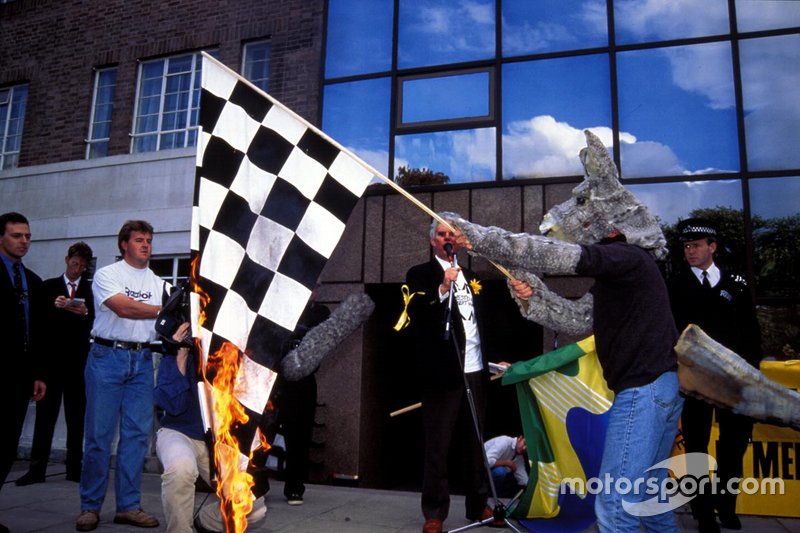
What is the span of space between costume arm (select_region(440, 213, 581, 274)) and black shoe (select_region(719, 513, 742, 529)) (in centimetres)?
297

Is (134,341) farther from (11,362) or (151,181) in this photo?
(151,181)

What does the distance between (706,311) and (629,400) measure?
2.28m

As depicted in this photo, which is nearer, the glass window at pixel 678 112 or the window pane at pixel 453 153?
the glass window at pixel 678 112

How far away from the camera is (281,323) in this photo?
322 centimetres

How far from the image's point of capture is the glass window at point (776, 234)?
6.04m

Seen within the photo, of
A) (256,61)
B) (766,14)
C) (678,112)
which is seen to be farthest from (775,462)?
(256,61)

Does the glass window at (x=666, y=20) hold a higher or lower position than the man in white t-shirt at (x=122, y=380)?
higher

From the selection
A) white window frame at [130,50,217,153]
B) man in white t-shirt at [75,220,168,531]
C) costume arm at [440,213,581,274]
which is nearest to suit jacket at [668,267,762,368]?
costume arm at [440,213,581,274]

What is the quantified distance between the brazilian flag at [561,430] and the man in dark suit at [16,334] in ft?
11.0

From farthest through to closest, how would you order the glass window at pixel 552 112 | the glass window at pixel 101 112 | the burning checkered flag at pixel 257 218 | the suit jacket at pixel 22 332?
1. the glass window at pixel 101 112
2. the glass window at pixel 552 112
3. the suit jacket at pixel 22 332
4. the burning checkered flag at pixel 257 218

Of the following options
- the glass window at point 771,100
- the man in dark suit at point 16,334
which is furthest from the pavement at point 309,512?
the glass window at point 771,100

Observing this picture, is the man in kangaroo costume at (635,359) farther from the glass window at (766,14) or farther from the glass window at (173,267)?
the glass window at (173,267)

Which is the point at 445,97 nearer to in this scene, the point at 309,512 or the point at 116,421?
the point at 309,512

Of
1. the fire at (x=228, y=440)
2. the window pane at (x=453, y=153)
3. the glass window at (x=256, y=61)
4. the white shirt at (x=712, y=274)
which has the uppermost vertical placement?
the glass window at (x=256, y=61)
